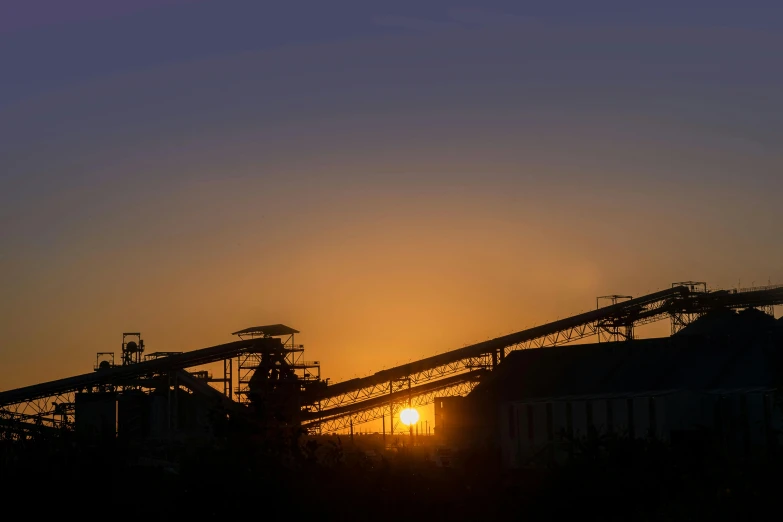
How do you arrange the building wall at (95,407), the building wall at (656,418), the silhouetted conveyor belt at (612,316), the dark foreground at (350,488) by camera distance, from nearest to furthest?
the dark foreground at (350,488) < the building wall at (656,418) < the building wall at (95,407) < the silhouetted conveyor belt at (612,316)

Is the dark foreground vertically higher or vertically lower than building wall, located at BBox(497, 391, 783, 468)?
lower

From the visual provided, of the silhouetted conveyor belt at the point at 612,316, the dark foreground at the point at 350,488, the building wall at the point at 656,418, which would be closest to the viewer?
the dark foreground at the point at 350,488

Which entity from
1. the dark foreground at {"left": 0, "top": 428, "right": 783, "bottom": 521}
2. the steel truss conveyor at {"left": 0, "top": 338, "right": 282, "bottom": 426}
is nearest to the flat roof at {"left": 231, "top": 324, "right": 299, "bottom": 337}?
the steel truss conveyor at {"left": 0, "top": 338, "right": 282, "bottom": 426}

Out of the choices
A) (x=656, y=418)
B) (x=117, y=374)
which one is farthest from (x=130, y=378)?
(x=656, y=418)

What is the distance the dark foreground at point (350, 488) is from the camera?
94.2 feet

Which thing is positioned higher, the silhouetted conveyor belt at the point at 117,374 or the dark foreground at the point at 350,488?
the silhouetted conveyor belt at the point at 117,374

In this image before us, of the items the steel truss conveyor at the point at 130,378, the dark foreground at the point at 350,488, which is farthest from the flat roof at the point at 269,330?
the dark foreground at the point at 350,488

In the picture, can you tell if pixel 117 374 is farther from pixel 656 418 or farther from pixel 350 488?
pixel 350 488

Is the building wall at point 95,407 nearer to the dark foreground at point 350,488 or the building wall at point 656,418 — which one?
the building wall at point 656,418

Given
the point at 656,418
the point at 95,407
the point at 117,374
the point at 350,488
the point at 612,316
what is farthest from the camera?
the point at 612,316

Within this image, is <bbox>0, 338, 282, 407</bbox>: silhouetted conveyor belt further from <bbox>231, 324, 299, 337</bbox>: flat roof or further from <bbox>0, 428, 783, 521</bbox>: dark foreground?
<bbox>0, 428, 783, 521</bbox>: dark foreground

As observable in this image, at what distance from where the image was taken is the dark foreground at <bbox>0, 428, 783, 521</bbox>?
2870cm

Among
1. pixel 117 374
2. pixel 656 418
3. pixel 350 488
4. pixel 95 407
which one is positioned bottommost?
pixel 350 488

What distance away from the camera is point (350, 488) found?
1220 inches
